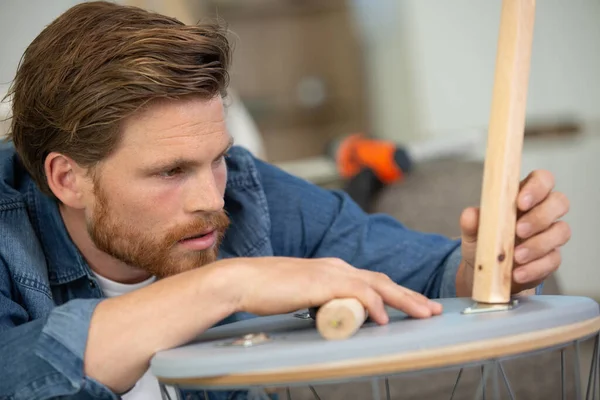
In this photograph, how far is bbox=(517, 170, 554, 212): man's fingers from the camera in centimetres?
93

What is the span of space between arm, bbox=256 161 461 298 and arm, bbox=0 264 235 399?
541 mm

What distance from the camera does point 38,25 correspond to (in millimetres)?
2939

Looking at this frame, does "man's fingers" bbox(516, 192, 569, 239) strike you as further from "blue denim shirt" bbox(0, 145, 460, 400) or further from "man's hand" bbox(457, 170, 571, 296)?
"blue denim shirt" bbox(0, 145, 460, 400)

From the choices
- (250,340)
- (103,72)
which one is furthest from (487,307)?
(103,72)

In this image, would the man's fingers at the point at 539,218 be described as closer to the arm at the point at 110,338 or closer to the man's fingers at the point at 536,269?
the man's fingers at the point at 536,269

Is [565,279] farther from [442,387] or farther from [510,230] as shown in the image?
[510,230]

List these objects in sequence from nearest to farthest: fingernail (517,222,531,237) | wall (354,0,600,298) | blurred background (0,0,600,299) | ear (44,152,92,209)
Result: fingernail (517,222,531,237)
ear (44,152,92,209)
blurred background (0,0,600,299)
wall (354,0,600,298)

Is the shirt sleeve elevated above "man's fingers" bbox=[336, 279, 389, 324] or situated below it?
below

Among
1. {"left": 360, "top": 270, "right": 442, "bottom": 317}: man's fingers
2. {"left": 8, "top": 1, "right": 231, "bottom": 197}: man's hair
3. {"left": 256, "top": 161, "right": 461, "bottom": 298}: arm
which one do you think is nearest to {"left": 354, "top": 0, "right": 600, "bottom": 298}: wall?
{"left": 256, "top": 161, "right": 461, "bottom": 298}: arm

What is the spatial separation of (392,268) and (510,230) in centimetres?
46

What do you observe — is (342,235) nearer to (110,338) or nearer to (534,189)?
(534,189)

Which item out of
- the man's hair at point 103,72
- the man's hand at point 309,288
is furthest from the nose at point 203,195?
the man's hand at point 309,288

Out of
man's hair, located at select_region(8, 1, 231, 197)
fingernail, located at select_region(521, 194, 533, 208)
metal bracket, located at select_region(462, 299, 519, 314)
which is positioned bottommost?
metal bracket, located at select_region(462, 299, 519, 314)

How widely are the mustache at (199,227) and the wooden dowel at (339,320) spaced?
0.36 meters
